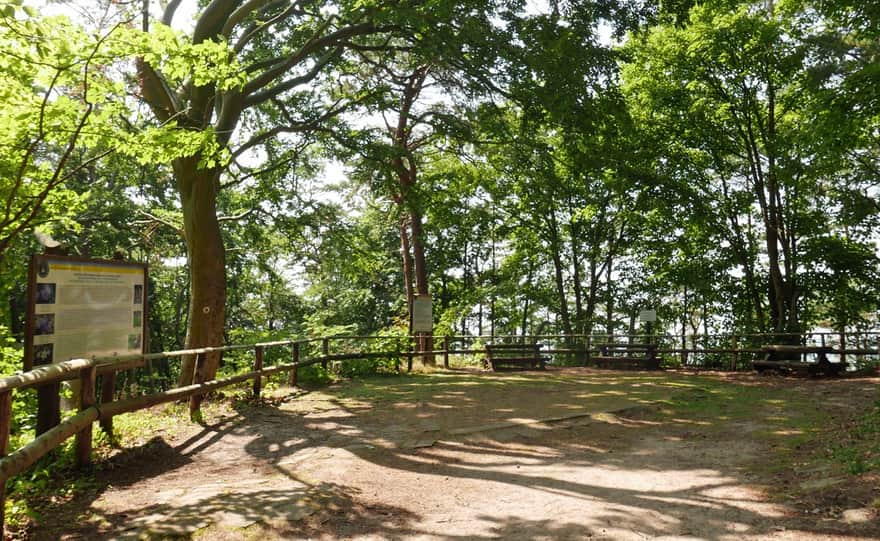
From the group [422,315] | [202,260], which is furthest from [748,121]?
[202,260]

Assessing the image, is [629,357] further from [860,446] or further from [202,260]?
[202,260]

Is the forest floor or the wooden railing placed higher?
the wooden railing

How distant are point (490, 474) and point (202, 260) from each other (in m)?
6.89

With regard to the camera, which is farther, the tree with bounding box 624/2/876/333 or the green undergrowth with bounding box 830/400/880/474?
the tree with bounding box 624/2/876/333

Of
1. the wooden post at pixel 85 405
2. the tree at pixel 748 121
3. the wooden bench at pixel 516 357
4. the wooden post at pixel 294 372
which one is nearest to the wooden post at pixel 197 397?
the wooden post at pixel 85 405

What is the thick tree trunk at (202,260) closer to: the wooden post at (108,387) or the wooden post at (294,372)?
the wooden post at (294,372)

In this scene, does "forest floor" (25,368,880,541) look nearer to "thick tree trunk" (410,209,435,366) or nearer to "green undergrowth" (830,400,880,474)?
→ "green undergrowth" (830,400,880,474)

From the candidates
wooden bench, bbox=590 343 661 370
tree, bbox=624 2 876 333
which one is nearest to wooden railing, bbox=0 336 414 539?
wooden bench, bbox=590 343 661 370

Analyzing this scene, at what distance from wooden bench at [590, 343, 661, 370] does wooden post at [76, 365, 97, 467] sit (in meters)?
15.0

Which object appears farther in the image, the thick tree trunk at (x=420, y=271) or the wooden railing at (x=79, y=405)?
the thick tree trunk at (x=420, y=271)

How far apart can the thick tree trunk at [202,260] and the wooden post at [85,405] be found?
4.67 meters

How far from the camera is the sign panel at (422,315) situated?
56.7ft

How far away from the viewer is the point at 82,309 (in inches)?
238

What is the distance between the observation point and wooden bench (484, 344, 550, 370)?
17.6 metres
